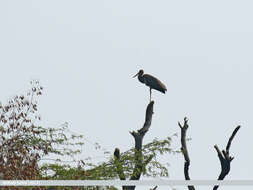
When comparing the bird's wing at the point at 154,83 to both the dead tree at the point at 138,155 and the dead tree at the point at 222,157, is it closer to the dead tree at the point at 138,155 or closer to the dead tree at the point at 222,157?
the dead tree at the point at 222,157

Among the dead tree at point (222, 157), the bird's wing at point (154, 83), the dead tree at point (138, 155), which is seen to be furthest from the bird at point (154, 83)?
the dead tree at point (138, 155)

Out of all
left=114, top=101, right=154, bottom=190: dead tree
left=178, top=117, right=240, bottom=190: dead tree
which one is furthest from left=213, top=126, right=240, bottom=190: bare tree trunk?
left=114, top=101, right=154, bottom=190: dead tree

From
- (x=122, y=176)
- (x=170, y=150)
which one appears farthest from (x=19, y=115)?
(x=170, y=150)

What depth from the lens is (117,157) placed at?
43.9 ft

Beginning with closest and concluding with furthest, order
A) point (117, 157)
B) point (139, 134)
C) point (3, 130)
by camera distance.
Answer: point (3, 130) → point (117, 157) → point (139, 134)

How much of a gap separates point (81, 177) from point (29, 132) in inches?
53.2

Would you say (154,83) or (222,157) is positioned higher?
(154,83)

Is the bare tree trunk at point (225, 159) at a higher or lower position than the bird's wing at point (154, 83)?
lower

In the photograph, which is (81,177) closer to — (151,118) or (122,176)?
(122,176)

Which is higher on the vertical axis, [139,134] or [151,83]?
[151,83]

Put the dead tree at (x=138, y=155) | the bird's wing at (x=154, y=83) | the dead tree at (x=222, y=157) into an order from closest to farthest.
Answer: the dead tree at (x=138, y=155) < the dead tree at (x=222, y=157) < the bird's wing at (x=154, y=83)

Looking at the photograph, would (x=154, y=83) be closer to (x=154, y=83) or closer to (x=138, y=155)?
(x=154, y=83)

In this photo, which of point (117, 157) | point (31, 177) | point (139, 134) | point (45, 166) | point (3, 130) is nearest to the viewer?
point (31, 177)

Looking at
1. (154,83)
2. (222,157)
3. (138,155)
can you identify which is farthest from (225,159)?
(138,155)
